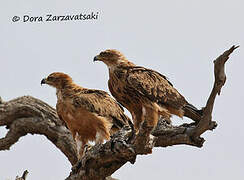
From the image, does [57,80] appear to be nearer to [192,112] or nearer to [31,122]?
[31,122]

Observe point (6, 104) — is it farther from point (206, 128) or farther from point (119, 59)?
point (206, 128)

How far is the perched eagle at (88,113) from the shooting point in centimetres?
912

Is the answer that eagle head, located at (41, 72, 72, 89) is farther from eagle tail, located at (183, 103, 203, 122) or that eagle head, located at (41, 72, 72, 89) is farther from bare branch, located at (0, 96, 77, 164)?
eagle tail, located at (183, 103, 203, 122)

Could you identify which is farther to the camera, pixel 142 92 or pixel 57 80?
pixel 57 80

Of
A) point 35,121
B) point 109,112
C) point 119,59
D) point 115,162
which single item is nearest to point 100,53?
point 119,59

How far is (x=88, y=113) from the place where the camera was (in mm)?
9156

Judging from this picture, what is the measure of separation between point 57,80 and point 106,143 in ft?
11.0

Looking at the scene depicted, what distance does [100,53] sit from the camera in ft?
32.2

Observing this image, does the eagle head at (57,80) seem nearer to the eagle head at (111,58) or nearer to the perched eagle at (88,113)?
the perched eagle at (88,113)

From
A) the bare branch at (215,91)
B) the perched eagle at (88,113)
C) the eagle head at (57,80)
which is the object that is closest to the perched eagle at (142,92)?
the perched eagle at (88,113)

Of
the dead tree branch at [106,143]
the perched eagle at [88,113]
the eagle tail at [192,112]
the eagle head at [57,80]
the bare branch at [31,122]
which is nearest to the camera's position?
the dead tree branch at [106,143]

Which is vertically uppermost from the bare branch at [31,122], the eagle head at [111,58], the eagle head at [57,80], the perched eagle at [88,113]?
the eagle head at [111,58]

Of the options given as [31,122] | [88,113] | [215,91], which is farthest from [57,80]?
[215,91]

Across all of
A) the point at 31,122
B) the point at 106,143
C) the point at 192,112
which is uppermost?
the point at 192,112
